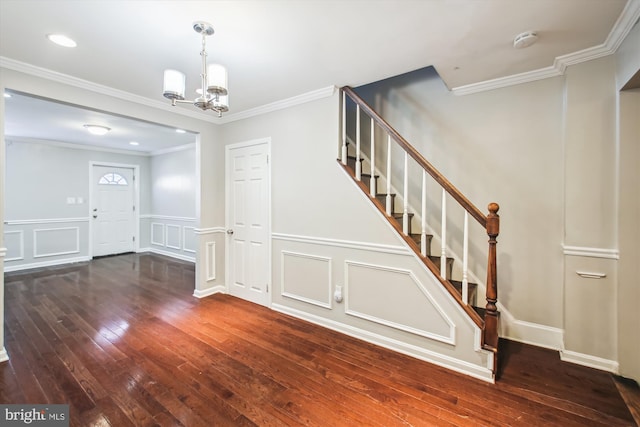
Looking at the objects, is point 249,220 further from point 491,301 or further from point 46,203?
point 46,203

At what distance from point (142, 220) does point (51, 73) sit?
5.20m

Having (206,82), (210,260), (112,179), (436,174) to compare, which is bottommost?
(210,260)

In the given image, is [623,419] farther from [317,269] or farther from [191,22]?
[191,22]

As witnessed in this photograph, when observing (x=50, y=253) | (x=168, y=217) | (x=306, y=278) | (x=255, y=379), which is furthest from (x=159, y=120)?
(x=50, y=253)

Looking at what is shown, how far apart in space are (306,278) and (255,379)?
1.24m

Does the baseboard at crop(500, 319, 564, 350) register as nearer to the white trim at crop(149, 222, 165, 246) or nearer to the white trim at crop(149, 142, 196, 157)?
the white trim at crop(149, 142, 196, 157)

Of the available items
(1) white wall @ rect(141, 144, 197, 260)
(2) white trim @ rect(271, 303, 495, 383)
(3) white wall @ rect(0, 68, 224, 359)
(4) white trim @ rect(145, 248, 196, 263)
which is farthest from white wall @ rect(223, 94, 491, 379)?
(4) white trim @ rect(145, 248, 196, 263)

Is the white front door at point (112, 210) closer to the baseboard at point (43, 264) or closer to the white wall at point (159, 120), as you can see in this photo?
the baseboard at point (43, 264)

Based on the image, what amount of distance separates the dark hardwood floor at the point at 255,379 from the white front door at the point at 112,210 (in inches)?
140

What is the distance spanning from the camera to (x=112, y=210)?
260 inches

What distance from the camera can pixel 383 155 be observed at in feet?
10.9

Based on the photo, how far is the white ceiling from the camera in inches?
67.2

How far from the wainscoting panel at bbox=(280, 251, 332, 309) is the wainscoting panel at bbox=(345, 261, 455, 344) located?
270 millimetres

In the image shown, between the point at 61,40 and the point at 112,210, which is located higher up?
the point at 61,40
